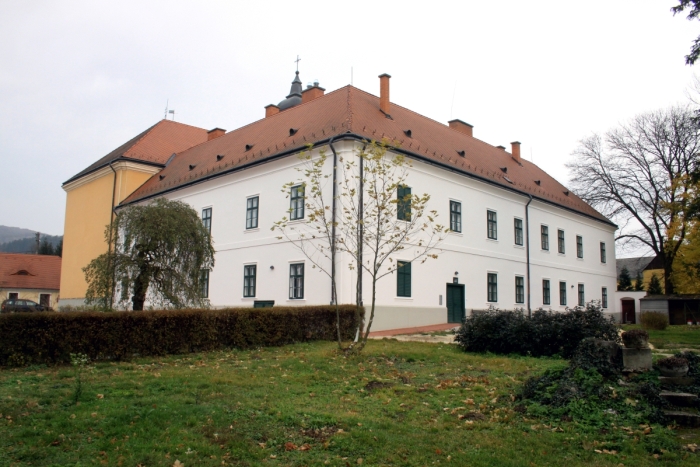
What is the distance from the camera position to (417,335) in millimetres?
18859

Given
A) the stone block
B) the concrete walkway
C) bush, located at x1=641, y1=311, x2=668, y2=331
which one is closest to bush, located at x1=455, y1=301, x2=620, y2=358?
the concrete walkway

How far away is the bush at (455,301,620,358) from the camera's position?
12867 millimetres

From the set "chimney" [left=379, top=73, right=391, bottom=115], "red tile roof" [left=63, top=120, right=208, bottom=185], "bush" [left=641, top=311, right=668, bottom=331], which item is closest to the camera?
"bush" [left=641, top=311, right=668, bottom=331]

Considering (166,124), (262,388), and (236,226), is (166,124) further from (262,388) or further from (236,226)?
(262,388)

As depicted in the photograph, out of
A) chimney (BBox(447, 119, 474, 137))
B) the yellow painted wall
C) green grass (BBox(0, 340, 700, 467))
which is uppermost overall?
chimney (BBox(447, 119, 474, 137))

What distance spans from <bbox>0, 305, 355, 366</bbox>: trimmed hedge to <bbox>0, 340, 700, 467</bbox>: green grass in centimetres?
81

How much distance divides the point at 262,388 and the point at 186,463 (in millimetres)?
3114

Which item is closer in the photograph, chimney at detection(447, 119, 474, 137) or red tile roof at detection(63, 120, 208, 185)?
chimney at detection(447, 119, 474, 137)

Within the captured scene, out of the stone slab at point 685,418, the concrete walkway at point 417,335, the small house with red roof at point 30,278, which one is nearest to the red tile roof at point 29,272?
the small house with red roof at point 30,278

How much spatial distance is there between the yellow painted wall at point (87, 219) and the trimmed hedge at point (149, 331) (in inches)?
905

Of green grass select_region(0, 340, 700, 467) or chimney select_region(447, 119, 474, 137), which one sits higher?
chimney select_region(447, 119, 474, 137)

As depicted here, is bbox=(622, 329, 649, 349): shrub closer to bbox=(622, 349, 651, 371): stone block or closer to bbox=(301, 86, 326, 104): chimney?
bbox=(622, 349, 651, 371): stone block

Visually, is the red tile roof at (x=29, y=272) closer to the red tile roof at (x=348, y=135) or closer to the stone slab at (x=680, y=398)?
the red tile roof at (x=348, y=135)

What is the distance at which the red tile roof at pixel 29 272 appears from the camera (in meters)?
51.0
